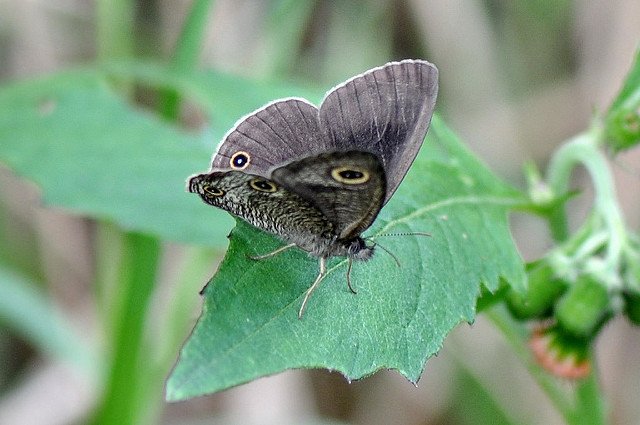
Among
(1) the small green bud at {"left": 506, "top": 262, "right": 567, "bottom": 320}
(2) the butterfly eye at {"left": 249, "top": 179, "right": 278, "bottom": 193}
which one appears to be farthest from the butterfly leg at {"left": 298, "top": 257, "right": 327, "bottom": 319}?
(1) the small green bud at {"left": 506, "top": 262, "right": 567, "bottom": 320}

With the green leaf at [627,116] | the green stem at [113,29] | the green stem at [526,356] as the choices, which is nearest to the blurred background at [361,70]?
the green stem at [113,29]

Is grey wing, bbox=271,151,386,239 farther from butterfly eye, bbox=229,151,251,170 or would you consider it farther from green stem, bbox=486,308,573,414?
green stem, bbox=486,308,573,414

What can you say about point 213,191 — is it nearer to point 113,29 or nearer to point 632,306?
point 632,306

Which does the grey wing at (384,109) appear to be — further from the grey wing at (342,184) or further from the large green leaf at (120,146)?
the large green leaf at (120,146)

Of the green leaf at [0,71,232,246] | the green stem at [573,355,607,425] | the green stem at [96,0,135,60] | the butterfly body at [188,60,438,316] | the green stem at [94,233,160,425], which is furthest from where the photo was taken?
the green stem at [96,0,135,60]

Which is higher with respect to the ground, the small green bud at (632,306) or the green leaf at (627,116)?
the green leaf at (627,116)

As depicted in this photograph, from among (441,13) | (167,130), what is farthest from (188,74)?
(441,13)
